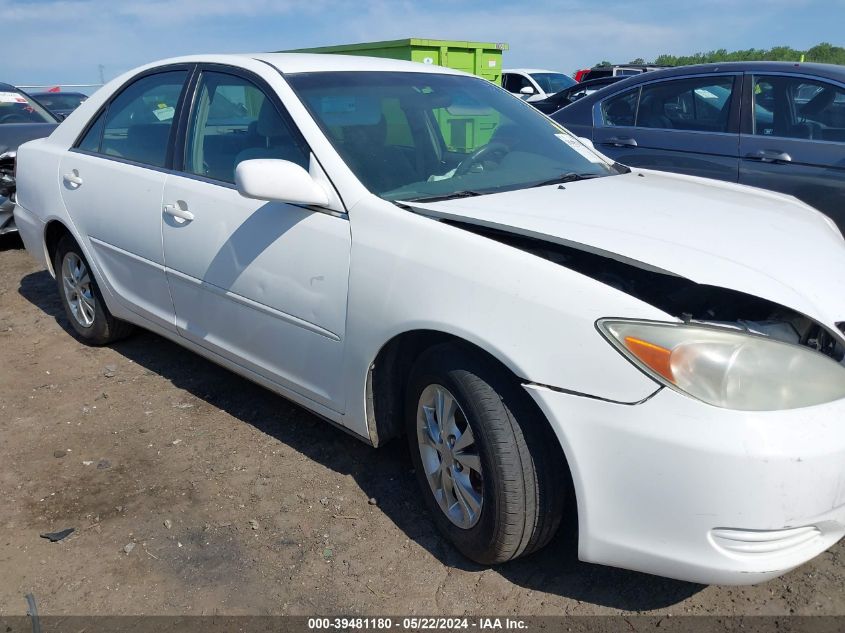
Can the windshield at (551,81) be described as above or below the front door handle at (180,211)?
above

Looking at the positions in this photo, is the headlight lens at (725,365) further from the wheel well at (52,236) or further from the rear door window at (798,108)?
the wheel well at (52,236)

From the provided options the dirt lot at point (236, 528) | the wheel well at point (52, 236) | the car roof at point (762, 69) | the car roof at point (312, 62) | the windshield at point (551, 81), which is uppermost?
the windshield at point (551, 81)

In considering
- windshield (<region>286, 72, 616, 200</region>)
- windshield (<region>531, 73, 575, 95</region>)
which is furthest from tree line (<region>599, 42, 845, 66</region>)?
windshield (<region>286, 72, 616, 200</region>)

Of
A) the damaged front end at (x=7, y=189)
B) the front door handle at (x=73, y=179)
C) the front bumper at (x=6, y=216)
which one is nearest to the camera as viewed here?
the front door handle at (x=73, y=179)

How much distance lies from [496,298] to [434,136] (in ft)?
4.32

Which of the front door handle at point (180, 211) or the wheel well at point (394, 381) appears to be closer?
the wheel well at point (394, 381)

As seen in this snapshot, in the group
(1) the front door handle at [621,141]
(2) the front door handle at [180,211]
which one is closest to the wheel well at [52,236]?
(2) the front door handle at [180,211]

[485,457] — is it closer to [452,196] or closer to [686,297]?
[686,297]

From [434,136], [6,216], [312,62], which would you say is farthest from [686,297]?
[6,216]

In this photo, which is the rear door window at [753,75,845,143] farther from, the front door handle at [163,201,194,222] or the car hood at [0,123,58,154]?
the car hood at [0,123,58,154]

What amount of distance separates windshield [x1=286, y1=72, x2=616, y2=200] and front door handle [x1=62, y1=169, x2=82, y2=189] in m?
1.65

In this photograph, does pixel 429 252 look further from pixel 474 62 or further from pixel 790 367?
pixel 474 62

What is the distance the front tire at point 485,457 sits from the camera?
2248 millimetres

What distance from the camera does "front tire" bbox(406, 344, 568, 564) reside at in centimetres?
225
